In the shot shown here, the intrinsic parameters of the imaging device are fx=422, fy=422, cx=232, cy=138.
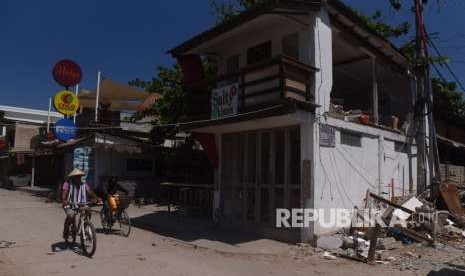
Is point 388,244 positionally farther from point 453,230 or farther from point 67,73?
point 67,73

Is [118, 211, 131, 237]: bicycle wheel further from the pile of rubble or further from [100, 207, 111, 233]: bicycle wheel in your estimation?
the pile of rubble

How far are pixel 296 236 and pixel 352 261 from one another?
204cm

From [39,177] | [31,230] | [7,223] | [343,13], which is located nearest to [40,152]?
[39,177]

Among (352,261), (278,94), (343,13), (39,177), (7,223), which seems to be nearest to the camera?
(352,261)

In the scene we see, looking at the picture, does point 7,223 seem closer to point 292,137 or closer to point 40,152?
point 292,137

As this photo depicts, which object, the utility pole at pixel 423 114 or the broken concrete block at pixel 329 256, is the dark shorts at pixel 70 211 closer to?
the broken concrete block at pixel 329 256

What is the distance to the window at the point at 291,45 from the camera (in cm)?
1222

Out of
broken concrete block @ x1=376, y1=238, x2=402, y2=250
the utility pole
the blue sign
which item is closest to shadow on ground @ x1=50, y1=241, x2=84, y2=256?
broken concrete block @ x1=376, y1=238, x2=402, y2=250

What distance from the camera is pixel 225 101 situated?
12031 mm

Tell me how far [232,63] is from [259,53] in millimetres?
1368

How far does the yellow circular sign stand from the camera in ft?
54.7

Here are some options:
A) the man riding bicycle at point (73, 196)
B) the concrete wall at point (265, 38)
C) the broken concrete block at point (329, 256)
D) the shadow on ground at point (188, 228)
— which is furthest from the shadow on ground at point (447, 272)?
the man riding bicycle at point (73, 196)

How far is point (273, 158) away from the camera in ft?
39.5

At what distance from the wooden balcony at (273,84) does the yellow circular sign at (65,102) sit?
25.5ft
